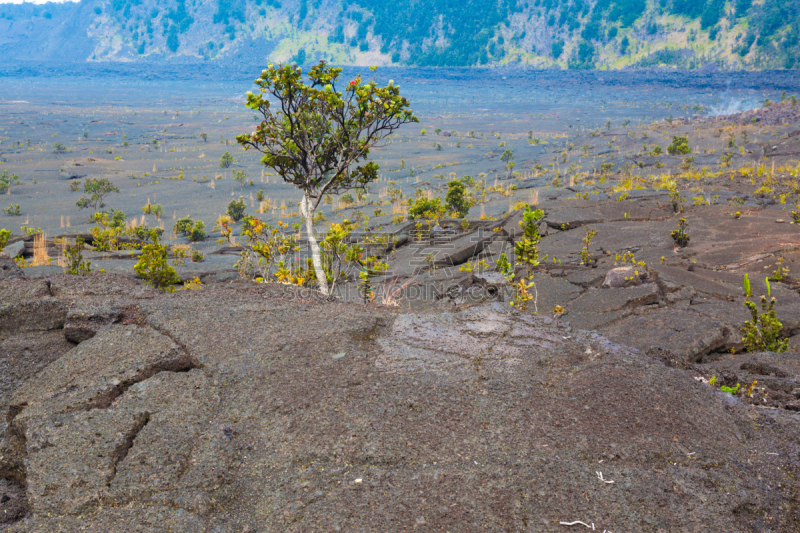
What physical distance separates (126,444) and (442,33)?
176076 millimetres

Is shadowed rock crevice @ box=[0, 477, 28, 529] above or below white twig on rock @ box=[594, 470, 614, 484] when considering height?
above

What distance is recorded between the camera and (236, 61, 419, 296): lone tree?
8.52m

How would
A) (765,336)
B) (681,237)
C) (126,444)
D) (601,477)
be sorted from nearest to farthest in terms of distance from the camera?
(601,477) < (126,444) < (765,336) < (681,237)

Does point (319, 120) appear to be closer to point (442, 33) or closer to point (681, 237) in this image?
point (681, 237)

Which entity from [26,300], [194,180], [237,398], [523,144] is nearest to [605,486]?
[237,398]

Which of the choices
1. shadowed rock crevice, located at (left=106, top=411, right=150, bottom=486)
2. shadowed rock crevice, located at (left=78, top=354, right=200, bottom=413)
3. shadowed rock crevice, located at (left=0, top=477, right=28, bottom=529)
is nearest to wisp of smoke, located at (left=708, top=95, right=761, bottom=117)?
shadowed rock crevice, located at (left=78, top=354, right=200, bottom=413)

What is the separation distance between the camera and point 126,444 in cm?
310

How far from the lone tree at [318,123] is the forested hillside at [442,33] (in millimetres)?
133396

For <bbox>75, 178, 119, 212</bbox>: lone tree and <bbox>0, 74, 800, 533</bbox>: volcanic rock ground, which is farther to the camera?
<bbox>75, 178, 119, 212</bbox>: lone tree

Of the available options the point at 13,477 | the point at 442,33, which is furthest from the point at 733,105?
the point at 442,33

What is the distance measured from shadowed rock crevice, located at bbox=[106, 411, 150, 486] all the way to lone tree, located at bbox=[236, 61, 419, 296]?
5147 mm

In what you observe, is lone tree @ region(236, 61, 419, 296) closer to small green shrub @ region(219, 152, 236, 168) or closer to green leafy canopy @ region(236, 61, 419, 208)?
green leafy canopy @ region(236, 61, 419, 208)

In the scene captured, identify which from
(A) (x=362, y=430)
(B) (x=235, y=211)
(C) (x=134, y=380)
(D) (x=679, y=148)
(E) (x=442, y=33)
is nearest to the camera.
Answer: (A) (x=362, y=430)

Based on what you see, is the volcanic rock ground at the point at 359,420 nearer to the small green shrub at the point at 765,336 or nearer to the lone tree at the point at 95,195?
the small green shrub at the point at 765,336
